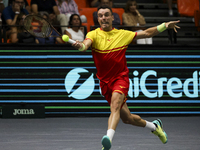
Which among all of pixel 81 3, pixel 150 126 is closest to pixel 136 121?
pixel 150 126

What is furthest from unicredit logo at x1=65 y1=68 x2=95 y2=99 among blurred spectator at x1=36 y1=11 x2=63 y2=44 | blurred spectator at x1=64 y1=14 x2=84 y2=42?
blurred spectator at x1=36 y1=11 x2=63 y2=44

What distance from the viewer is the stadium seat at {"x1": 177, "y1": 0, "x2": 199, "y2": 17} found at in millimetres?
11203

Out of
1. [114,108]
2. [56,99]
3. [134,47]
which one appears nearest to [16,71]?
[56,99]

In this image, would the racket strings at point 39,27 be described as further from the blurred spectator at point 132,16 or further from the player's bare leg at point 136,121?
the blurred spectator at point 132,16

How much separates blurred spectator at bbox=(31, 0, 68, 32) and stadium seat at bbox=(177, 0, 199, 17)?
167 inches

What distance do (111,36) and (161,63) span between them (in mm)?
3524

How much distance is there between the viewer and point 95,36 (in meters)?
4.77

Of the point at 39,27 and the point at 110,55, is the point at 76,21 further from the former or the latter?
the point at 110,55

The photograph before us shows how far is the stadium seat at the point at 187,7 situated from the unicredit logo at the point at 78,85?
4762 millimetres

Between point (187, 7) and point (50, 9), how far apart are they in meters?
4.67

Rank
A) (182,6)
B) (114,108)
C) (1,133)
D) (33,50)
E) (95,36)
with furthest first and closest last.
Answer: (182,6)
(33,50)
(1,133)
(95,36)
(114,108)

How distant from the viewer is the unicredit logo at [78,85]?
7984 millimetres

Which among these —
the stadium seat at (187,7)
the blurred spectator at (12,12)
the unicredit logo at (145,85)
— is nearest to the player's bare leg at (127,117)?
the unicredit logo at (145,85)

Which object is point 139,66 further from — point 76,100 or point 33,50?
point 33,50
